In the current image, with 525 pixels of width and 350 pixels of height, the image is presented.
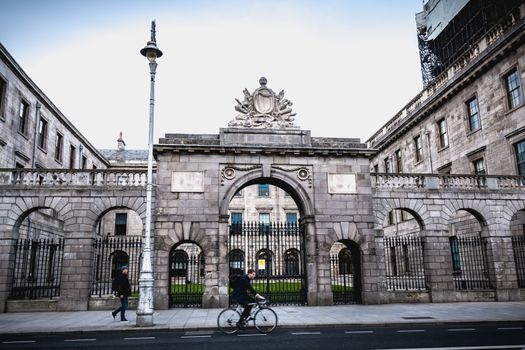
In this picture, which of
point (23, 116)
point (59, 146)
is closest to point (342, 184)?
point (23, 116)

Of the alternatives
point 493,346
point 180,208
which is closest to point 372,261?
point 180,208

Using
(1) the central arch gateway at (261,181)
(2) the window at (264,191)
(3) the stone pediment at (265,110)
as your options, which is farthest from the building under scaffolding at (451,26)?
(2) the window at (264,191)

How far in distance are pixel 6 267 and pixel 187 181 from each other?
27.0ft

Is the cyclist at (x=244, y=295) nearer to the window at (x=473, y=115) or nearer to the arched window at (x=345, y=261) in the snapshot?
the arched window at (x=345, y=261)

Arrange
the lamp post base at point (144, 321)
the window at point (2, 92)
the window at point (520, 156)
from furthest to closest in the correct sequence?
the window at point (2, 92) < the window at point (520, 156) < the lamp post base at point (144, 321)

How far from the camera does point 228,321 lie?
36.0ft

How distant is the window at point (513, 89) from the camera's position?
21327 millimetres

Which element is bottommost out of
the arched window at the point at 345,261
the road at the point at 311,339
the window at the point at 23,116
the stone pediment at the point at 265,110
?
the road at the point at 311,339

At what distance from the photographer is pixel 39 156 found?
2709 centimetres

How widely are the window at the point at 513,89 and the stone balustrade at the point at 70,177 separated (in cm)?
1937

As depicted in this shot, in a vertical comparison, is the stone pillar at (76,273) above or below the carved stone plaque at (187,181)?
below

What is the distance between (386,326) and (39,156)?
2450cm

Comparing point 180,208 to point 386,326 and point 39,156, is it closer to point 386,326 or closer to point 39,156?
point 386,326

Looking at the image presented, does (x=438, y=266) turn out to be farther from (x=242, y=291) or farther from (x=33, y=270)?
(x=33, y=270)
